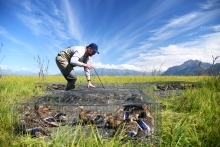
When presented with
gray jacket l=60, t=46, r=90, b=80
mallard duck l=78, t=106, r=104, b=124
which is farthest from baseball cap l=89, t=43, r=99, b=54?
mallard duck l=78, t=106, r=104, b=124

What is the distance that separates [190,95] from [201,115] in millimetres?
1466

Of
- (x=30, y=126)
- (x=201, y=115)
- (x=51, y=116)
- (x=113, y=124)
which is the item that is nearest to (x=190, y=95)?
(x=201, y=115)

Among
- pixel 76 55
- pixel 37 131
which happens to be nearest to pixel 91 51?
pixel 76 55

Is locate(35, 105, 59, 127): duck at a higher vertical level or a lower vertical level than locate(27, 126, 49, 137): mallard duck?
higher

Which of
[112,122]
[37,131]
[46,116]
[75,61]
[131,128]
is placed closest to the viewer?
[131,128]

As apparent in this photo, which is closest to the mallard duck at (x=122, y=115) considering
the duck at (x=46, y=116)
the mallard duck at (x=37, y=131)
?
the duck at (x=46, y=116)

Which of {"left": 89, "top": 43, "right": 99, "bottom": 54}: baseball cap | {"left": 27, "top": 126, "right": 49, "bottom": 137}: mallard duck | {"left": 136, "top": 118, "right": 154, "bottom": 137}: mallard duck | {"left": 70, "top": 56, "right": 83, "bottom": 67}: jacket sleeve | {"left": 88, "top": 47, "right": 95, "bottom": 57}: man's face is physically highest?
{"left": 89, "top": 43, "right": 99, "bottom": 54}: baseball cap

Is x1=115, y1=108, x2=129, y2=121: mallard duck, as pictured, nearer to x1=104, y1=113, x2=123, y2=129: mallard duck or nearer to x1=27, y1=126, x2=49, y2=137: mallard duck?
x1=104, y1=113, x2=123, y2=129: mallard duck

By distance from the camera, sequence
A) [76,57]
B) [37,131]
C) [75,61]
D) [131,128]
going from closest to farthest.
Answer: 1. [131,128]
2. [37,131]
3. [75,61]
4. [76,57]

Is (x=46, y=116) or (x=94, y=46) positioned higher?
(x=94, y=46)

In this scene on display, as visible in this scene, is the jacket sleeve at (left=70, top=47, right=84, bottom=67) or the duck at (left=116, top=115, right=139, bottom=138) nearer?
the duck at (left=116, top=115, right=139, bottom=138)

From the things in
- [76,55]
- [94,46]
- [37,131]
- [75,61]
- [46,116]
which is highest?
[94,46]

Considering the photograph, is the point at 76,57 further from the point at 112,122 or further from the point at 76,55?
the point at 112,122

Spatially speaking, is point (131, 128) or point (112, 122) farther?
point (112, 122)
